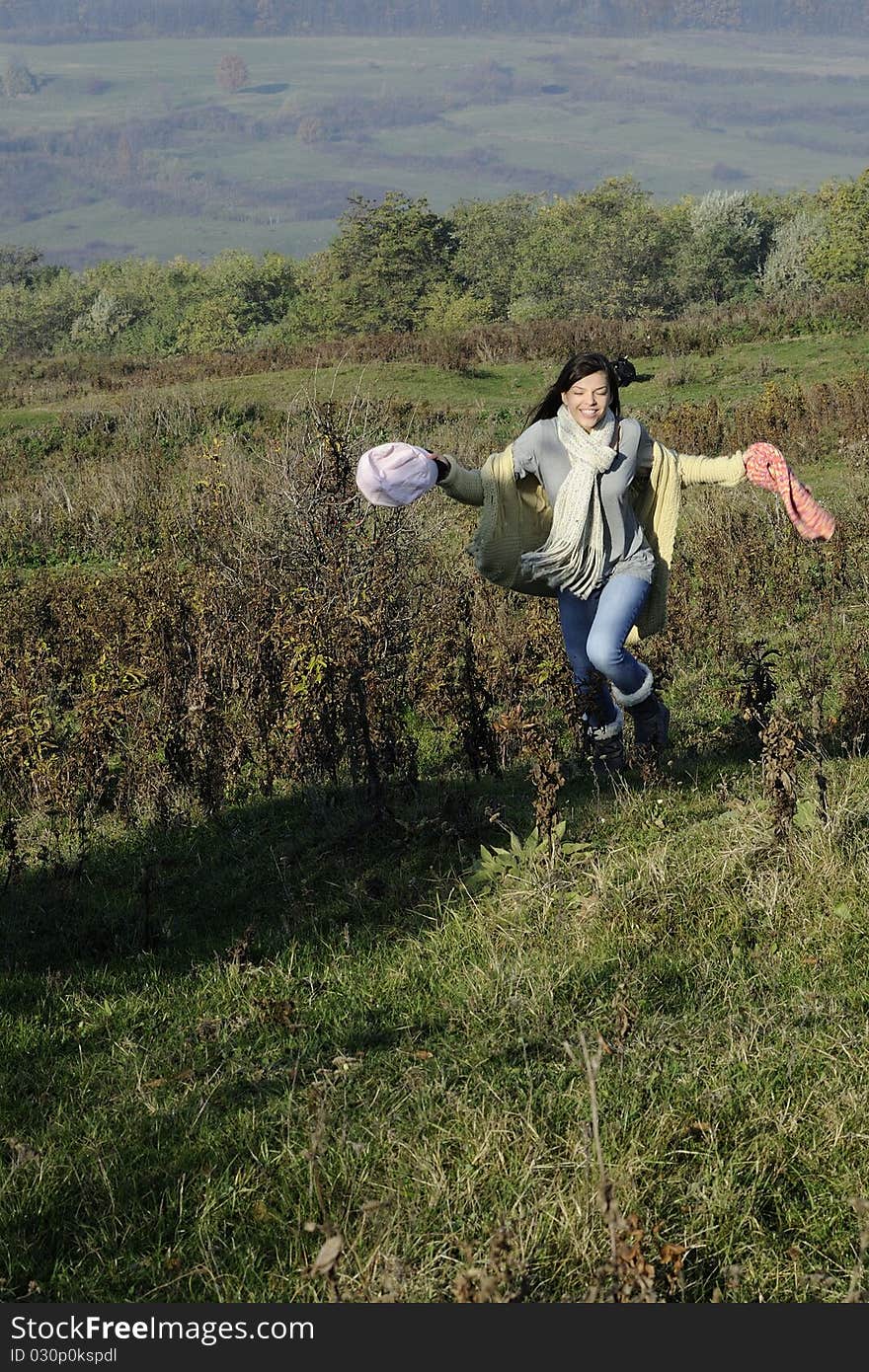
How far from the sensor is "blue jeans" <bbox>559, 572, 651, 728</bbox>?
17.3ft

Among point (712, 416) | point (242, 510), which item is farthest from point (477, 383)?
point (242, 510)

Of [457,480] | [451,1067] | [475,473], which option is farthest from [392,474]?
[451,1067]

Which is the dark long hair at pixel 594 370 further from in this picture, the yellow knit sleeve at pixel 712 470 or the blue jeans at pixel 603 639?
the blue jeans at pixel 603 639

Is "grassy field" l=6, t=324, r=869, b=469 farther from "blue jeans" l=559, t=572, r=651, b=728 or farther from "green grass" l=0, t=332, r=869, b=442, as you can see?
"blue jeans" l=559, t=572, r=651, b=728

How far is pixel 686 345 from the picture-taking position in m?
24.7

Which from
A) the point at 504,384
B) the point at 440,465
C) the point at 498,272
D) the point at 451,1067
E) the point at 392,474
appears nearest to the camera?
the point at 451,1067

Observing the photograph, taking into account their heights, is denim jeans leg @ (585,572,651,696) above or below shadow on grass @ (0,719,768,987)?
above

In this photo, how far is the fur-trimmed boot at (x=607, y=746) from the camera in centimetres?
567

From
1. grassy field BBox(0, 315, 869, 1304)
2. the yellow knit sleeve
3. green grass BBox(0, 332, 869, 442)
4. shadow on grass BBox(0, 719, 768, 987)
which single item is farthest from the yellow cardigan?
green grass BBox(0, 332, 869, 442)

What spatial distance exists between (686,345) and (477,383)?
4.44 metres

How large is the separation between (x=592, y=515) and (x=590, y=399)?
495mm

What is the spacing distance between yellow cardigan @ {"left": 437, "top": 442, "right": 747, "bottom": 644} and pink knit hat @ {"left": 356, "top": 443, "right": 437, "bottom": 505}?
0.56 m

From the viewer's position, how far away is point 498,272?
87.2 meters

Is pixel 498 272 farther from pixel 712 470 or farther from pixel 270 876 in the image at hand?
pixel 270 876
